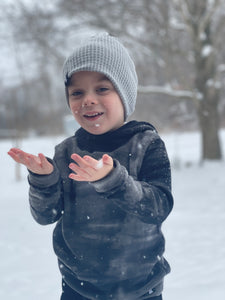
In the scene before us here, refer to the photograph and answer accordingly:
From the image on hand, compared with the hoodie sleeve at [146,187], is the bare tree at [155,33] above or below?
above

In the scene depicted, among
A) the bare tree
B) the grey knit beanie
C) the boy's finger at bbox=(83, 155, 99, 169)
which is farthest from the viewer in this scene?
the bare tree

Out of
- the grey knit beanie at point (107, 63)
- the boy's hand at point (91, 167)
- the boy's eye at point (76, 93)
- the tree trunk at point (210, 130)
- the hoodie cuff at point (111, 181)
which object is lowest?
the tree trunk at point (210, 130)

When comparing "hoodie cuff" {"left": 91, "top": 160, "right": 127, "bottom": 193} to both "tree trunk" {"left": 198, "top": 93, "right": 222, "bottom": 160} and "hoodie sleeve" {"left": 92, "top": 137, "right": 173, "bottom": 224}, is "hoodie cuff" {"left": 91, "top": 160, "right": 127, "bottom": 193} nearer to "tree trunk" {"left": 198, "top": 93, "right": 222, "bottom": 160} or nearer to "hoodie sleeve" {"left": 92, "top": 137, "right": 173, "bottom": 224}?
"hoodie sleeve" {"left": 92, "top": 137, "right": 173, "bottom": 224}

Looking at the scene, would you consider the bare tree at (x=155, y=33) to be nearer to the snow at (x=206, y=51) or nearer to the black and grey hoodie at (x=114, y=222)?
the snow at (x=206, y=51)

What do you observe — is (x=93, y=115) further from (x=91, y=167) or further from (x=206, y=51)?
(x=206, y=51)

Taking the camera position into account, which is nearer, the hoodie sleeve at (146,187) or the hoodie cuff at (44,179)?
the hoodie sleeve at (146,187)

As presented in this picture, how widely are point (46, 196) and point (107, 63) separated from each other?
539 mm

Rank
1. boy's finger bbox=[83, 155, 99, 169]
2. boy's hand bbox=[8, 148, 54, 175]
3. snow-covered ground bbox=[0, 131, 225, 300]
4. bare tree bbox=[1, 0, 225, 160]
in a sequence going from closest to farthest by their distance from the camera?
boy's finger bbox=[83, 155, 99, 169] < boy's hand bbox=[8, 148, 54, 175] < snow-covered ground bbox=[0, 131, 225, 300] < bare tree bbox=[1, 0, 225, 160]

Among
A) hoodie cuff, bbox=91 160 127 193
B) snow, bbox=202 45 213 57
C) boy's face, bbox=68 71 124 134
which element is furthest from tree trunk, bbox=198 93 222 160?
hoodie cuff, bbox=91 160 127 193

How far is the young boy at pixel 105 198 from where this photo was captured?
1229mm

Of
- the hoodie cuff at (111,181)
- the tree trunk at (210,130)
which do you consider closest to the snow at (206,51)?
the tree trunk at (210,130)

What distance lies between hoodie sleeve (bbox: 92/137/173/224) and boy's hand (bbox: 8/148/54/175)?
23 cm

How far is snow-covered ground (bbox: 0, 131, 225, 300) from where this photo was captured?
2.77 m

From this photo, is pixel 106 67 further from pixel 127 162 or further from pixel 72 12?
pixel 72 12
